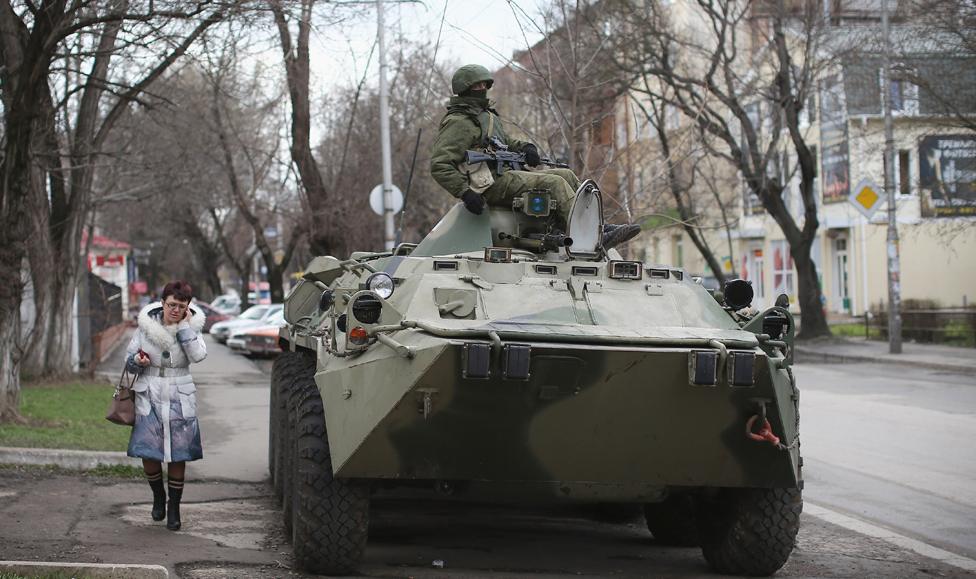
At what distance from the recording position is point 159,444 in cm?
817

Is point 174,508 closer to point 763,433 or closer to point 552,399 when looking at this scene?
point 552,399

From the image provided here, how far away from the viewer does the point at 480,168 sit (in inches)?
331

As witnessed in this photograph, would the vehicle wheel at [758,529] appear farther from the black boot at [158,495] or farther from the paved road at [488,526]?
the black boot at [158,495]

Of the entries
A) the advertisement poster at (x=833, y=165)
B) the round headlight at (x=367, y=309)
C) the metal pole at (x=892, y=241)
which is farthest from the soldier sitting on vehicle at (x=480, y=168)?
the advertisement poster at (x=833, y=165)

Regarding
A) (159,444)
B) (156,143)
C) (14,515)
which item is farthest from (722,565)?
(156,143)

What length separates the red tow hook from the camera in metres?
6.35

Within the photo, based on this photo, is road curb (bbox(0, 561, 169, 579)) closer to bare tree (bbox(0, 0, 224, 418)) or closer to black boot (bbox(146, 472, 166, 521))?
black boot (bbox(146, 472, 166, 521))

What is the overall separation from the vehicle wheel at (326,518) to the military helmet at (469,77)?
2892 millimetres

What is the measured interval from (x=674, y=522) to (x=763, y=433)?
6.81 ft

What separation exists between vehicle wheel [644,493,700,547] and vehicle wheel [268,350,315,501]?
2.39 meters

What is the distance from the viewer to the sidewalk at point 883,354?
23.0 m

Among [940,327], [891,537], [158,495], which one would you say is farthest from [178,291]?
[940,327]

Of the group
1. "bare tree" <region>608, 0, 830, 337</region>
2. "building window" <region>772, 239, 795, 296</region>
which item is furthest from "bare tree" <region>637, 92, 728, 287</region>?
"building window" <region>772, 239, 795, 296</region>

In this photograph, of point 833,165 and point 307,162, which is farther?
point 833,165
